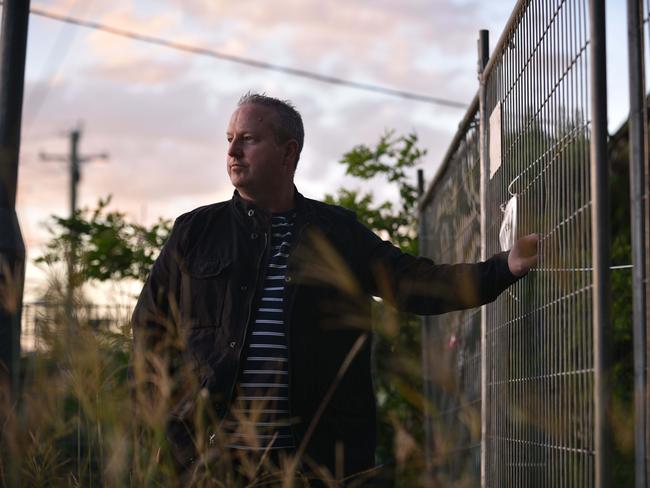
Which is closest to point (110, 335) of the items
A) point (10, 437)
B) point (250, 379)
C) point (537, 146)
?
point (10, 437)

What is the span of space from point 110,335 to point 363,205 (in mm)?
5355

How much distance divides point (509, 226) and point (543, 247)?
0.42m

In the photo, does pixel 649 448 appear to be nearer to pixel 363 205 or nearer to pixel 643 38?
pixel 643 38

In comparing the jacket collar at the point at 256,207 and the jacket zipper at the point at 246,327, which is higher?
the jacket collar at the point at 256,207

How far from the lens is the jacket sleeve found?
3.76 metres

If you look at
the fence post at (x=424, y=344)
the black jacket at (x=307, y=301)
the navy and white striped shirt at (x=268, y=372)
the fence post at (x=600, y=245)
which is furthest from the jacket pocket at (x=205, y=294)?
the fence post at (x=424, y=344)

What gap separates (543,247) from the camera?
11.8 feet

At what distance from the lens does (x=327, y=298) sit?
13.3ft

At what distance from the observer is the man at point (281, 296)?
3.85 metres

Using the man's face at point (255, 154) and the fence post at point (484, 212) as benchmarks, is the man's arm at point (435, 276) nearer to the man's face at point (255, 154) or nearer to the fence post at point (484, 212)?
the man's face at point (255, 154)

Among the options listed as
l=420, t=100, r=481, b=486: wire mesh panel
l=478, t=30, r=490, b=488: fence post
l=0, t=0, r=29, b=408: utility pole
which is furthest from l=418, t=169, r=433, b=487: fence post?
l=0, t=0, r=29, b=408: utility pole

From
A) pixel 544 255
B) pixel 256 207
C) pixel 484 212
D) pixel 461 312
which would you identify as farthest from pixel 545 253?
pixel 461 312

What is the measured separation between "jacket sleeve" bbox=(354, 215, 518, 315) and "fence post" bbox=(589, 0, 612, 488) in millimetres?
864

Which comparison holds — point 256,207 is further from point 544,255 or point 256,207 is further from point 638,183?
point 638,183
